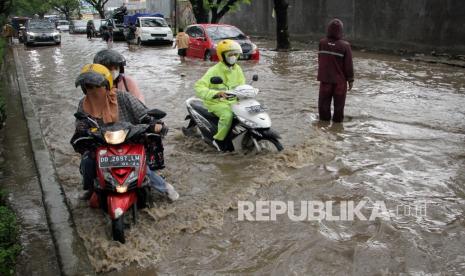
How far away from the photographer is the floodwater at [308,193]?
3918 mm

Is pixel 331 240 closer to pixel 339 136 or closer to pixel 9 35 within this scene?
pixel 339 136

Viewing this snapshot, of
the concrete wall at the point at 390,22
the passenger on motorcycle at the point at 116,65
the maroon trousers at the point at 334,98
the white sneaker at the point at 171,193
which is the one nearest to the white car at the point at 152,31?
the concrete wall at the point at 390,22

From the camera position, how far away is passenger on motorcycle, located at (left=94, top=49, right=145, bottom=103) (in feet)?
16.3

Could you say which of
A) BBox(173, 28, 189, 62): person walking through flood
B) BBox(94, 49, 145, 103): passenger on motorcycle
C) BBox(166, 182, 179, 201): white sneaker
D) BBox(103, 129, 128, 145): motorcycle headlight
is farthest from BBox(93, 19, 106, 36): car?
BBox(103, 129, 128, 145): motorcycle headlight

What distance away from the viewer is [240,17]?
36.2m

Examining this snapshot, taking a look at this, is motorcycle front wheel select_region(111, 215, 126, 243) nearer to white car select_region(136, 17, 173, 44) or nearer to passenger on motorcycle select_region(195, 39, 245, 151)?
passenger on motorcycle select_region(195, 39, 245, 151)

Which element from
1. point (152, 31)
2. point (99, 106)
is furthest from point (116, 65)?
point (152, 31)

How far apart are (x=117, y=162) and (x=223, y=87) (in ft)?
9.31

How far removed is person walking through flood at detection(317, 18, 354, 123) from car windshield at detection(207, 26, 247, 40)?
10.3 metres

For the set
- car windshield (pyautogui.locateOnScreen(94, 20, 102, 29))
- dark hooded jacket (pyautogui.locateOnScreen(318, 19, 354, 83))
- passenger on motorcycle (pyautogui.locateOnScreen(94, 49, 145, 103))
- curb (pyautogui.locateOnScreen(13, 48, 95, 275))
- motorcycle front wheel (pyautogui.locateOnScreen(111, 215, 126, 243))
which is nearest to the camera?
curb (pyautogui.locateOnScreen(13, 48, 95, 275))

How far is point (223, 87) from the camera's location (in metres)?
6.53

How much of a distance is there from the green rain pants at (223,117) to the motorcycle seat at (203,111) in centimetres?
19

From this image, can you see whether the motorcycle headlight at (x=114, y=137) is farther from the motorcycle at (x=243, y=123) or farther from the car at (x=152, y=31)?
the car at (x=152, y=31)

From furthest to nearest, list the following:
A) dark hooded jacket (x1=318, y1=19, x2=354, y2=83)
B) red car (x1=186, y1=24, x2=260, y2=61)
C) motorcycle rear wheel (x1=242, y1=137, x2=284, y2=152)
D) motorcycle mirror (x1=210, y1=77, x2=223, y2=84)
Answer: red car (x1=186, y1=24, x2=260, y2=61) → dark hooded jacket (x1=318, y1=19, x2=354, y2=83) → motorcycle rear wheel (x1=242, y1=137, x2=284, y2=152) → motorcycle mirror (x1=210, y1=77, x2=223, y2=84)
